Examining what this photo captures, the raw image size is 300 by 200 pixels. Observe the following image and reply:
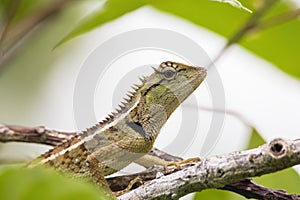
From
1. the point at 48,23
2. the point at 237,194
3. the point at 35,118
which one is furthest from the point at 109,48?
the point at 35,118

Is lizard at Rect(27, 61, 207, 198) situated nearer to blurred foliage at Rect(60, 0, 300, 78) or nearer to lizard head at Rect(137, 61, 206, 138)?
lizard head at Rect(137, 61, 206, 138)

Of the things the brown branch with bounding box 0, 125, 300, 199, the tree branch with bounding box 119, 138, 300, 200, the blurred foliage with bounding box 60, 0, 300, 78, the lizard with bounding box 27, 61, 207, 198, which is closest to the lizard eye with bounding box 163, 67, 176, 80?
the lizard with bounding box 27, 61, 207, 198

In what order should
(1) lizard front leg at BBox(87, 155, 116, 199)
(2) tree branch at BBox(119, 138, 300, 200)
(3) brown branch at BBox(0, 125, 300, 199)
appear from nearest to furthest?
(2) tree branch at BBox(119, 138, 300, 200), (3) brown branch at BBox(0, 125, 300, 199), (1) lizard front leg at BBox(87, 155, 116, 199)

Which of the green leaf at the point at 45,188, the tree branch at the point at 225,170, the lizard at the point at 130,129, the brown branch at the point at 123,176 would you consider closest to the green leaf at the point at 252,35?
the tree branch at the point at 225,170

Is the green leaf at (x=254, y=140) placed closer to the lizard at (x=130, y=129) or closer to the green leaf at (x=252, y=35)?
the green leaf at (x=252, y=35)

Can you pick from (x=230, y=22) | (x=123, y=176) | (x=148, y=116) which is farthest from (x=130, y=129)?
(x=230, y=22)
